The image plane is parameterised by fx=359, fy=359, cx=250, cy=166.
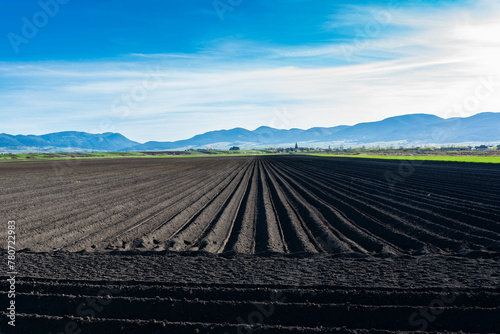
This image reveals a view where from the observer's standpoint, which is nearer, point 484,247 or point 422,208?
point 484,247

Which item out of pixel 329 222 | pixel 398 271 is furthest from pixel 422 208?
pixel 398 271

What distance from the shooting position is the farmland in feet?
15.6

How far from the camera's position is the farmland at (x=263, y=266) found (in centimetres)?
477

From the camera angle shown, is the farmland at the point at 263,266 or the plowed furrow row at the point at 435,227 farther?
the plowed furrow row at the point at 435,227

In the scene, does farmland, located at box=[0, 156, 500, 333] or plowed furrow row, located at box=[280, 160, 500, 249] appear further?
plowed furrow row, located at box=[280, 160, 500, 249]

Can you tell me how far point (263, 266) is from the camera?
6914 mm

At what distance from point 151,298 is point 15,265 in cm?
368

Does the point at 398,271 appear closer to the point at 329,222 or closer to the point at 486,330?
the point at 486,330

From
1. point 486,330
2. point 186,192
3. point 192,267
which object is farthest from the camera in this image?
point 186,192

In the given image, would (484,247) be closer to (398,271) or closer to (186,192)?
(398,271)

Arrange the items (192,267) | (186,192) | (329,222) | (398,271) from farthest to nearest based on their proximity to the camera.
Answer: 1. (186,192)
2. (329,222)
3. (192,267)
4. (398,271)

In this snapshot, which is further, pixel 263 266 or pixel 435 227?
pixel 435 227

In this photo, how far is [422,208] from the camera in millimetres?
13047

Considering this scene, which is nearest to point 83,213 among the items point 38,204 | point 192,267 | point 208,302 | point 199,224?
point 38,204
